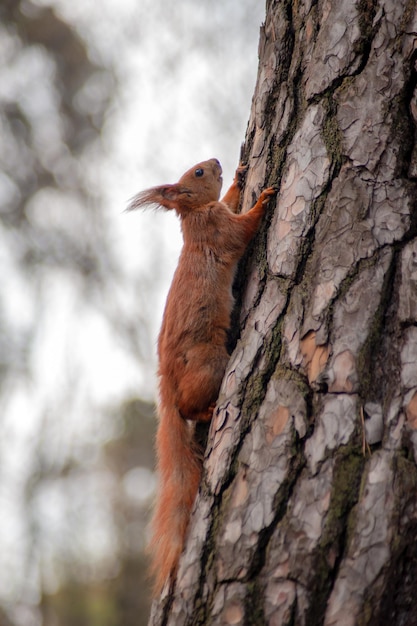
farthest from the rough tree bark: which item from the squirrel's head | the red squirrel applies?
the squirrel's head

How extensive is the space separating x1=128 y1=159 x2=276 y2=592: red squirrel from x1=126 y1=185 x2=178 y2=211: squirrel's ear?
0.78ft

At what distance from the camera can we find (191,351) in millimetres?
2385

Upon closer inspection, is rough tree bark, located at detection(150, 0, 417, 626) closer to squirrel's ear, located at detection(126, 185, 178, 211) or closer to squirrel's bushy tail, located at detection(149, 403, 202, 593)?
squirrel's bushy tail, located at detection(149, 403, 202, 593)

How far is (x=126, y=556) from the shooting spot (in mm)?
6793

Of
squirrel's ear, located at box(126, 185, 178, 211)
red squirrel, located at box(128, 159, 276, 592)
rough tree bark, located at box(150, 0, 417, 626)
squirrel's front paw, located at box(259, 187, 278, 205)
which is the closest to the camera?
rough tree bark, located at box(150, 0, 417, 626)

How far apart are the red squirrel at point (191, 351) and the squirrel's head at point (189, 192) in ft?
0.67

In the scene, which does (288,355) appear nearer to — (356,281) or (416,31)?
(356,281)

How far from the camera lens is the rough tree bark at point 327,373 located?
1383 millimetres

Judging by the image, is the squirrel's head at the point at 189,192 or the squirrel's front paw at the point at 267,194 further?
the squirrel's head at the point at 189,192

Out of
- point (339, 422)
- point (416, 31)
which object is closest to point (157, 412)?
point (339, 422)

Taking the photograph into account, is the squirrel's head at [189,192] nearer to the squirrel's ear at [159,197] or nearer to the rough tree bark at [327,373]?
the squirrel's ear at [159,197]

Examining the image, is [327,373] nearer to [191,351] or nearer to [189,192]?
[191,351]

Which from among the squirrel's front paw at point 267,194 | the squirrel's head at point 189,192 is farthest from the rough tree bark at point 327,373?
the squirrel's head at point 189,192

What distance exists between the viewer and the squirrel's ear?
3072 mm
